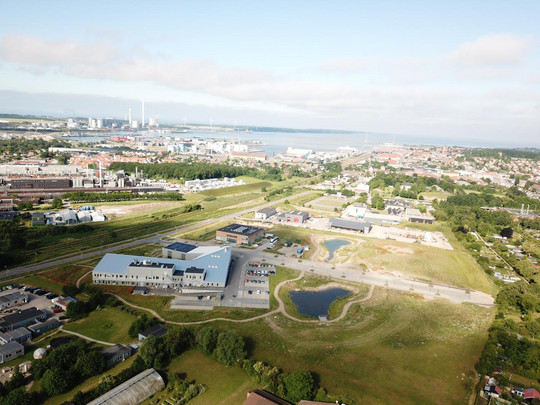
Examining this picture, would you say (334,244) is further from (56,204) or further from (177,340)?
(56,204)

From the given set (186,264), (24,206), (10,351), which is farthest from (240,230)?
(24,206)

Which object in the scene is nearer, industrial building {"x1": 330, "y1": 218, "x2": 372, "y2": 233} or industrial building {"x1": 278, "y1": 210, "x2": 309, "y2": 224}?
industrial building {"x1": 330, "y1": 218, "x2": 372, "y2": 233}

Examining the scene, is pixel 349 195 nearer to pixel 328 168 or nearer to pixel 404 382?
pixel 328 168

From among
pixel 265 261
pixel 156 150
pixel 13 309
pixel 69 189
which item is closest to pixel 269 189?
pixel 69 189

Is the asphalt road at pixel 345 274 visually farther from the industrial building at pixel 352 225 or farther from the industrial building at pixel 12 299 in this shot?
the industrial building at pixel 352 225

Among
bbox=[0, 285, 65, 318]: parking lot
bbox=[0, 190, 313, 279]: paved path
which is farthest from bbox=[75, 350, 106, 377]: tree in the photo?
bbox=[0, 190, 313, 279]: paved path

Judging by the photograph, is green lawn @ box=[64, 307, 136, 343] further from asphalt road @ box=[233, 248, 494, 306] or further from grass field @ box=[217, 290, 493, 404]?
asphalt road @ box=[233, 248, 494, 306]

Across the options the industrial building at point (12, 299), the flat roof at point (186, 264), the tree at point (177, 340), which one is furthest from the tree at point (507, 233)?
the industrial building at point (12, 299)
